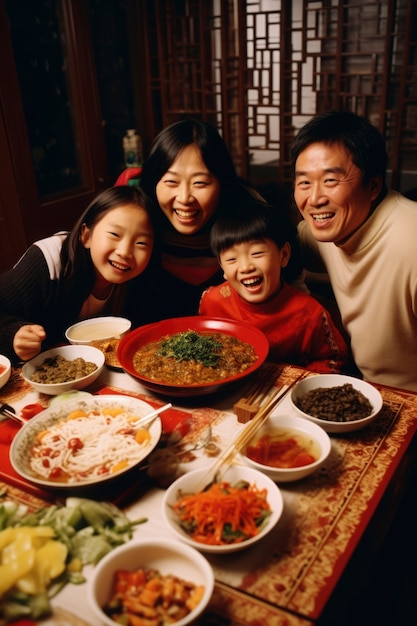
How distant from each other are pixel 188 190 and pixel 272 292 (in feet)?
2.15

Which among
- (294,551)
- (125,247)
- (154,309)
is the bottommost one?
(154,309)

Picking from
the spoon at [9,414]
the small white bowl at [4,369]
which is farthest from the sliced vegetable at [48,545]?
the small white bowl at [4,369]

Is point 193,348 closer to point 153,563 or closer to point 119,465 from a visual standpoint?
point 119,465

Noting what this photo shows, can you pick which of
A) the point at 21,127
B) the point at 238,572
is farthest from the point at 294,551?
the point at 21,127

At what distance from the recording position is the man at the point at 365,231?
90.5 inches

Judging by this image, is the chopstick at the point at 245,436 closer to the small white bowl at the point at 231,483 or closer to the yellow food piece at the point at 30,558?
the small white bowl at the point at 231,483

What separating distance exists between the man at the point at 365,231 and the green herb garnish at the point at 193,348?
0.73 metres

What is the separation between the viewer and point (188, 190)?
2.64 metres

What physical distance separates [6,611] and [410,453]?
4.18 feet

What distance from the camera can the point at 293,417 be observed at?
70.1 inches

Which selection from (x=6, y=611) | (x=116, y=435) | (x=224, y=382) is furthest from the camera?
(x=224, y=382)

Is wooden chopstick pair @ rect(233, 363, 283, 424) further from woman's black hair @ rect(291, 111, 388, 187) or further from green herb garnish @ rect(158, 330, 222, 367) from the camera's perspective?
woman's black hair @ rect(291, 111, 388, 187)

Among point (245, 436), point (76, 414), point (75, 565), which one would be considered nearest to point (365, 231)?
point (245, 436)

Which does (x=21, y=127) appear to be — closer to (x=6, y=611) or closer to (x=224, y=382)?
(x=224, y=382)
